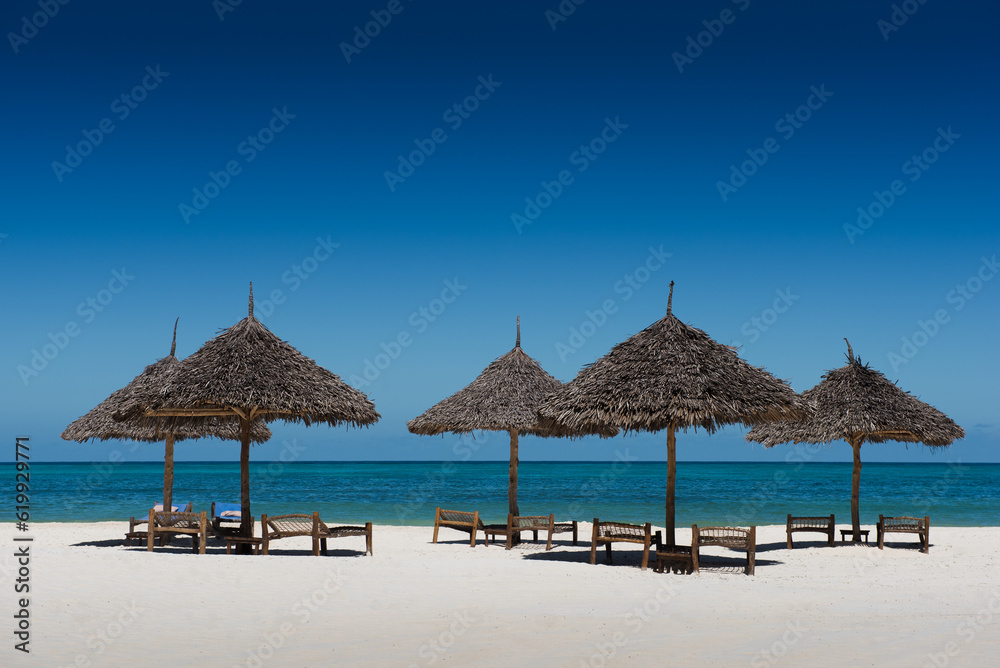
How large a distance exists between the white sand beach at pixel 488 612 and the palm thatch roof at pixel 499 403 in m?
3.27

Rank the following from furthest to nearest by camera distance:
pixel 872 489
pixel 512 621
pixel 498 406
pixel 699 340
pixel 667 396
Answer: pixel 872 489 → pixel 498 406 → pixel 699 340 → pixel 667 396 → pixel 512 621

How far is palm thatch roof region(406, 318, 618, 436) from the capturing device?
1691 cm

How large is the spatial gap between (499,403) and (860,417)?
289 inches

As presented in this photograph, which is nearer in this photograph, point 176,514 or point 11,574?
A: point 11,574

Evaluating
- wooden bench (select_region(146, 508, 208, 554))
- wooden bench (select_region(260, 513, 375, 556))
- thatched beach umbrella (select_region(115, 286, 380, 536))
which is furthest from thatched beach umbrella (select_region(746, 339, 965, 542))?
wooden bench (select_region(146, 508, 208, 554))

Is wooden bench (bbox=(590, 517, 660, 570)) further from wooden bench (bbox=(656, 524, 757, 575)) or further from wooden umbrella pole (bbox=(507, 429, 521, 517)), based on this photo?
wooden umbrella pole (bbox=(507, 429, 521, 517))

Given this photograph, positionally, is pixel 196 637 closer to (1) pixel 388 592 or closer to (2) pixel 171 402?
(1) pixel 388 592

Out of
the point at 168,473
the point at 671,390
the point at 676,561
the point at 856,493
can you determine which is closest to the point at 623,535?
the point at 676,561

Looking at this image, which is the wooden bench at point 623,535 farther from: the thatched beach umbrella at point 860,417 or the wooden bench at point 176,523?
the wooden bench at point 176,523

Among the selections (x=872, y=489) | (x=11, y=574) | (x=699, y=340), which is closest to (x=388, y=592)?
(x=11, y=574)

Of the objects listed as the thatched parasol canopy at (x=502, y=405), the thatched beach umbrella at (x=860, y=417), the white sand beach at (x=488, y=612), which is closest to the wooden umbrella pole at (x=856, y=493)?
the thatched beach umbrella at (x=860, y=417)

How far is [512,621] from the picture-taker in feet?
28.1

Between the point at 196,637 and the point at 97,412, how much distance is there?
1109 cm

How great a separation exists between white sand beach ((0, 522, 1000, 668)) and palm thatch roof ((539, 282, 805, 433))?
2312 millimetres
